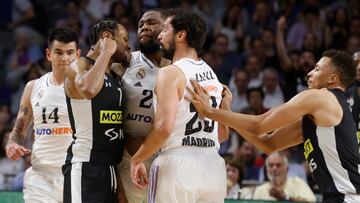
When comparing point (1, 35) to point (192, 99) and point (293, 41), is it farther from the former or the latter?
point (192, 99)

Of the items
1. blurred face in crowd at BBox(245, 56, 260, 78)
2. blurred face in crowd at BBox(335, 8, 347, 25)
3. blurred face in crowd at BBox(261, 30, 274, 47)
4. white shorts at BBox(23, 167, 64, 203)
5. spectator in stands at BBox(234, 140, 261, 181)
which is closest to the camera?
white shorts at BBox(23, 167, 64, 203)

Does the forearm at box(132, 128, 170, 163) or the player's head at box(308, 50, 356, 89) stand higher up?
the player's head at box(308, 50, 356, 89)

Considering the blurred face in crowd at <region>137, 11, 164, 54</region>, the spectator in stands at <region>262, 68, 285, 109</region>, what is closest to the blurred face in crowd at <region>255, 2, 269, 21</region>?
the spectator in stands at <region>262, 68, 285, 109</region>

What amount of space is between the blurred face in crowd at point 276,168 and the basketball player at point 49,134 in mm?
3144

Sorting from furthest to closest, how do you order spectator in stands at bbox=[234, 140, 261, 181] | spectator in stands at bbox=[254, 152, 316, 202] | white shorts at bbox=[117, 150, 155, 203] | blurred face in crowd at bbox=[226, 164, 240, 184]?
spectator in stands at bbox=[234, 140, 261, 181], blurred face in crowd at bbox=[226, 164, 240, 184], spectator in stands at bbox=[254, 152, 316, 202], white shorts at bbox=[117, 150, 155, 203]

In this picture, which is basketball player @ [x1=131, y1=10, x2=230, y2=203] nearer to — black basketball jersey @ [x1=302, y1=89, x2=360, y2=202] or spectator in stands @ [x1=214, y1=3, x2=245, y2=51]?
black basketball jersey @ [x1=302, y1=89, x2=360, y2=202]

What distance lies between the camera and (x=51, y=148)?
26.8ft

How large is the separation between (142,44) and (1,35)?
8583 mm

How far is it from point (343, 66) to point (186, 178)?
1.56m

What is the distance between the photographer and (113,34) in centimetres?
713

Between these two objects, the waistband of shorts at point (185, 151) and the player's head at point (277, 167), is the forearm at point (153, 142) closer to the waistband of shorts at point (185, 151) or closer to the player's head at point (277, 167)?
the waistband of shorts at point (185, 151)

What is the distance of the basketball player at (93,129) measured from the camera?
6.70m

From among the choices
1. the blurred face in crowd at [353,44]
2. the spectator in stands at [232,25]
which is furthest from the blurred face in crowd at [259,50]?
the blurred face in crowd at [353,44]

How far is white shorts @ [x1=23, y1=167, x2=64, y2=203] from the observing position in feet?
26.4
